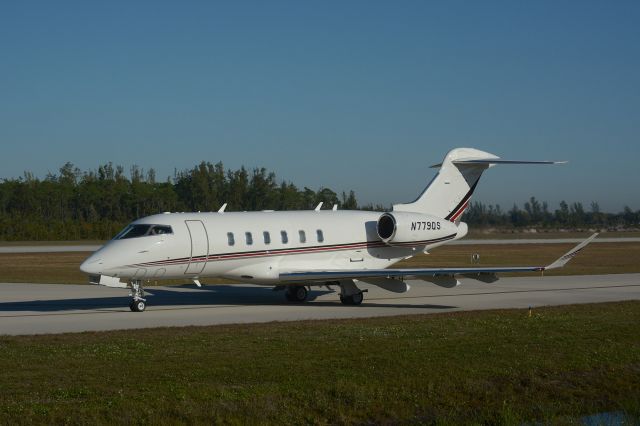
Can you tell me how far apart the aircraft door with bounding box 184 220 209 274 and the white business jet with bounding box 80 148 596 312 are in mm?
27

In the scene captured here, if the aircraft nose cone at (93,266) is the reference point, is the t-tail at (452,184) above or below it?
above

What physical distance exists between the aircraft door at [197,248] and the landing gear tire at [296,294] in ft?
12.4

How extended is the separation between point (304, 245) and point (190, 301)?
4045 mm

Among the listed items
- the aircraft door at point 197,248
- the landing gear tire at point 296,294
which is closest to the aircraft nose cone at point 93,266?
the aircraft door at point 197,248

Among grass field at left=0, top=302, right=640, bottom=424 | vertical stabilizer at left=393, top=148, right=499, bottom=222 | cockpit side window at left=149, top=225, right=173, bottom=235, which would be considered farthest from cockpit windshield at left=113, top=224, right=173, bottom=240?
vertical stabilizer at left=393, top=148, right=499, bottom=222

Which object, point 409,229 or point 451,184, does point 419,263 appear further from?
point 409,229

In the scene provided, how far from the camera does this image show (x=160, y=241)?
22328mm

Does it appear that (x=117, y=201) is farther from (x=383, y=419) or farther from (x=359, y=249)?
(x=383, y=419)

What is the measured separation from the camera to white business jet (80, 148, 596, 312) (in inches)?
874

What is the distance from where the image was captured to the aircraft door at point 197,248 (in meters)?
22.9

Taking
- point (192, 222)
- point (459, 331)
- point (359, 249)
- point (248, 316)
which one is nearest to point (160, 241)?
point (192, 222)

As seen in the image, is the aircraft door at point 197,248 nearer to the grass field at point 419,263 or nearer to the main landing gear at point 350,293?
the main landing gear at point 350,293

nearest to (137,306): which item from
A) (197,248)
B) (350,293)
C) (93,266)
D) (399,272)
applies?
(93,266)

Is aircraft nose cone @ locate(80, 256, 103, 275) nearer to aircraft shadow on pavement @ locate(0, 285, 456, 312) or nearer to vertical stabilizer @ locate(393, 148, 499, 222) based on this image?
aircraft shadow on pavement @ locate(0, 285, 456, 312)
